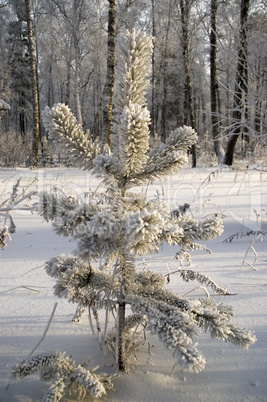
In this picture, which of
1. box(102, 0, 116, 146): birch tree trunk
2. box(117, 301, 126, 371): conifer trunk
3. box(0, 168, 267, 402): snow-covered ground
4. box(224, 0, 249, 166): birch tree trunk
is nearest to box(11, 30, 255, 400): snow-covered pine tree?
box(117, 301, 126, 371): conifer trunk

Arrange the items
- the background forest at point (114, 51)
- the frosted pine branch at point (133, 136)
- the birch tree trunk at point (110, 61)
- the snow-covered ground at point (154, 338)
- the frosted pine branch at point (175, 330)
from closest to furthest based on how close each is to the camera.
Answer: the frosted pine branch at point (175, 330) < the frosted pine branch at point (133, 136) < the snow-covered ground at point (154, 338) < the birch tree trunk at point (110, 61) < the background forest at point (114, 51)

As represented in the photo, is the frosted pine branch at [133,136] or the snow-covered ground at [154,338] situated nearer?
the frosted pine branch at [133,136]

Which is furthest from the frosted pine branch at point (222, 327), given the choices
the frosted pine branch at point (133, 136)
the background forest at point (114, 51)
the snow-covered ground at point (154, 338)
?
the background forest at point (114, 51)

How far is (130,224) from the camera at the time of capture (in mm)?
848

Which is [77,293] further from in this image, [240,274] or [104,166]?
[240,274]

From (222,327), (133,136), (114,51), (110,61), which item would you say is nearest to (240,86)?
(133,136)

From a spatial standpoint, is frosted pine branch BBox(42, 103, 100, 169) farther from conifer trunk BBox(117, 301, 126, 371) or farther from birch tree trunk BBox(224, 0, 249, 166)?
birch tree trunk BBox(224, 0, 249, 166)

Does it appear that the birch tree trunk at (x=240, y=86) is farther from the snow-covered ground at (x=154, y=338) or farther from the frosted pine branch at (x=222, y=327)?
the frosted pine branch at (x=222, y=327)

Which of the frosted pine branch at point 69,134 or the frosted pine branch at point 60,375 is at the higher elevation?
the frosted pine branch at point 69,134

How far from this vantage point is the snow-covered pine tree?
2.95 feet

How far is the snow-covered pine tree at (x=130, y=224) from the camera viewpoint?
2.95 ft

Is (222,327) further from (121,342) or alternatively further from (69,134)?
(69,134)

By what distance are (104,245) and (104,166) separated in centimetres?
26

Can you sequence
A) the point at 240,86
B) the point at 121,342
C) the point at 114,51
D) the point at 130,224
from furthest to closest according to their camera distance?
the point at 114,51, the point at 240,86, the point at 121,342, the point at 130,224
